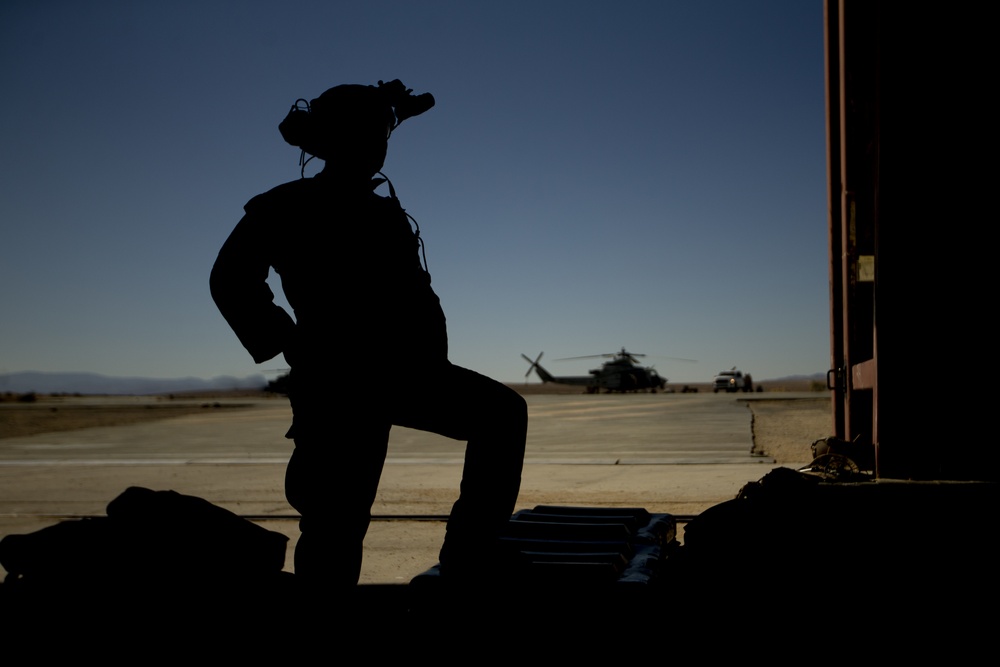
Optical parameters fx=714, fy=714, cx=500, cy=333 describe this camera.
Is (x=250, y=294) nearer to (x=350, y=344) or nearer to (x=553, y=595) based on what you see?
(x=350, y=344)

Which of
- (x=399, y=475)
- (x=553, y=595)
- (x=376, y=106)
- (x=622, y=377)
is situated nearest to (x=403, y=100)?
(x=376, y=106)

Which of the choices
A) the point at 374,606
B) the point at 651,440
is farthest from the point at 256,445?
the point at 374,606

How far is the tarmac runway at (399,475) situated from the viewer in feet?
15.7

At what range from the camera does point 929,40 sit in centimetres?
362

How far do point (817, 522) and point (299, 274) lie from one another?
61.3 inches

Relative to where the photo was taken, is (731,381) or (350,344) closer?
(350,344)

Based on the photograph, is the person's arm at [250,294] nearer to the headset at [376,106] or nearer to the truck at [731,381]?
the headset at [376,106]

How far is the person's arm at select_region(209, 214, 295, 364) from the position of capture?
1.81 meters

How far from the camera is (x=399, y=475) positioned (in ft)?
24.6

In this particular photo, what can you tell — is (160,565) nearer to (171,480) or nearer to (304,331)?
(304,331)

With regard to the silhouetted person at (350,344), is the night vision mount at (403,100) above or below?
above

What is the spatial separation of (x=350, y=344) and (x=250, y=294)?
0.28 m

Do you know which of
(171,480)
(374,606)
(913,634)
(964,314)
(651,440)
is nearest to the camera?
(913,634)

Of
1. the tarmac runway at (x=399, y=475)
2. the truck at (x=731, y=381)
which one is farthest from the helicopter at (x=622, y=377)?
the tarmac runway at (x=399, y=475)
